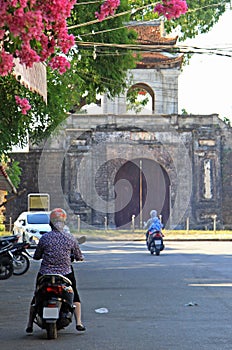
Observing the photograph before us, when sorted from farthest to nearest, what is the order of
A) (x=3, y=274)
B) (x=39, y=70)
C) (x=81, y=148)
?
(x=81, y=148), (x=3, y=274), (x=39, y=70)

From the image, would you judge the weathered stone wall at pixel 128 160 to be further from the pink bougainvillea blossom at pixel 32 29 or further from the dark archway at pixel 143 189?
the pink bougainvillea blossom at pixel 32 29

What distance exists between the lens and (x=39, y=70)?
41.8ft

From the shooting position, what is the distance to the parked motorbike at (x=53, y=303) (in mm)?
10128

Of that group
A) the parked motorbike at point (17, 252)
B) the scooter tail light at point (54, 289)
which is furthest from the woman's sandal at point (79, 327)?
the parked motorbike at point (17, 252)

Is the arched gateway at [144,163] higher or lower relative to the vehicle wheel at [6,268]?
higher

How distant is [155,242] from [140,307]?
1514 centimetres

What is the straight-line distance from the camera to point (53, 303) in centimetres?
1013

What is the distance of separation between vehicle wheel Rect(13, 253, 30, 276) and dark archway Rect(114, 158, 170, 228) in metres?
29.4

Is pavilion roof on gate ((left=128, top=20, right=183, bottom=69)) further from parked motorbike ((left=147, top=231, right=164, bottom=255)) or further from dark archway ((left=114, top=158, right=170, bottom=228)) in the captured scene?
parked motorbike ((left=147, top=231, right=164, bottom=255))

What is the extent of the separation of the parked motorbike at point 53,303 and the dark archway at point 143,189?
4064 centimetres

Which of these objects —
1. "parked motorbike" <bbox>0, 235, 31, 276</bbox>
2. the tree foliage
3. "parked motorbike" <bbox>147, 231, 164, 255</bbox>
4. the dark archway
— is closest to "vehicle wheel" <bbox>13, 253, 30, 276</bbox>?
"parked motorbike" <bbox>0, 235, 31, 276</bbox>

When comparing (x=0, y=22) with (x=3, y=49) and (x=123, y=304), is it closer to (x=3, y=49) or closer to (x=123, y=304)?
(x=3, y=49)

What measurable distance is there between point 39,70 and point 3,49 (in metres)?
4.75

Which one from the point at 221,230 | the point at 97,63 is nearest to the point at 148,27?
the point at 221,230
